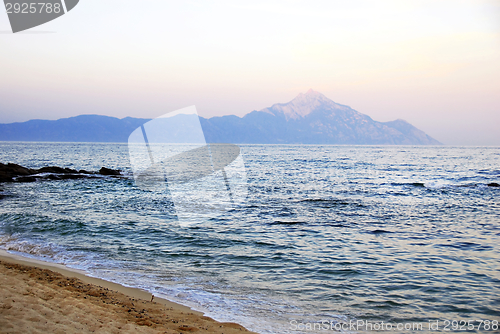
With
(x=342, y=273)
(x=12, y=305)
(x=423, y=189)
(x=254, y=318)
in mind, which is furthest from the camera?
(x=423, y=189)

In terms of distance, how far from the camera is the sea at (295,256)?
21.0ft

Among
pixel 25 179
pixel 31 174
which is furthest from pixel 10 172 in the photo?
pixel 25 179

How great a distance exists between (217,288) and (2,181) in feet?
99.8

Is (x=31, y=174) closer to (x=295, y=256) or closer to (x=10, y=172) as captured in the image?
(x=10, y=172)

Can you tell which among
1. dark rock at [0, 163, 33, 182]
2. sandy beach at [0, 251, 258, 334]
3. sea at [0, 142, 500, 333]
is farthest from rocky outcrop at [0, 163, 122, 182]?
sandy beach at [0, 251, 258, 334]

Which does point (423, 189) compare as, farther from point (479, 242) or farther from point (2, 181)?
point (2, 181)

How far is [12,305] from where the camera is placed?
469 cm

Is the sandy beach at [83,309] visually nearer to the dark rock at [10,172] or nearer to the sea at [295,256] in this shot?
the sea at [295,256]

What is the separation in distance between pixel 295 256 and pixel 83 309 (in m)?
6.47

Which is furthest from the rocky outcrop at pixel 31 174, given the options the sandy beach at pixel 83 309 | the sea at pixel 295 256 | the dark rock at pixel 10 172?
the sandy beach at pixel 83 309

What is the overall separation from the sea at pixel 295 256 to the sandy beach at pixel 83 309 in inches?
21.6

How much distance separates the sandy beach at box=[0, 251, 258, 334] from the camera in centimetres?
444

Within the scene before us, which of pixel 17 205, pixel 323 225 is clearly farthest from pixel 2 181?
pixel 323 225

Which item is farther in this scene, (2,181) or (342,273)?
(2,181)
